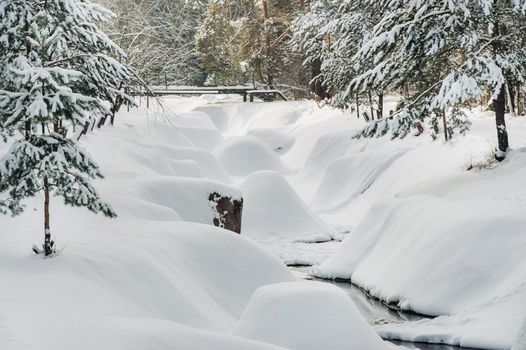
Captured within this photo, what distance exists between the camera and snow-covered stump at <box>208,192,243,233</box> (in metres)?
14.5

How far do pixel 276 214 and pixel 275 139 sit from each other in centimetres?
1567

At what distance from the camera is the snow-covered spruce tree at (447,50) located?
13328 millimetres

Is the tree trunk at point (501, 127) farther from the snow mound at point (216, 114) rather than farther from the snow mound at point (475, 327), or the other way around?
the snow mound at point (216, 114)

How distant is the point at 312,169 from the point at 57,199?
16.5 metres

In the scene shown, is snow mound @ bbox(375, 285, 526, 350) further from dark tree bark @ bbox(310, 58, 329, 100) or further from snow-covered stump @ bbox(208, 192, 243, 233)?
dark tree bark @ bbox(310, 58, 329, 100)

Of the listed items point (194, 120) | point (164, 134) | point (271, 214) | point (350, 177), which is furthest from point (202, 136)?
point (271, 214)

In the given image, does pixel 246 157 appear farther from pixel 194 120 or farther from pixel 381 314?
pixel 381 314

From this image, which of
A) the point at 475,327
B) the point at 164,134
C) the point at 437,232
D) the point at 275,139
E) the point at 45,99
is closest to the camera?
the point at 45,99

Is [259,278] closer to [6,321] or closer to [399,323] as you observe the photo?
[399,323]

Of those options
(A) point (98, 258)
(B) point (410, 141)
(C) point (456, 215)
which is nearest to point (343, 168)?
(B) point (410, 141)

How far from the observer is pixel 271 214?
18703mm

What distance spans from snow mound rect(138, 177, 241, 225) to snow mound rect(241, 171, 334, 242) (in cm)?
383

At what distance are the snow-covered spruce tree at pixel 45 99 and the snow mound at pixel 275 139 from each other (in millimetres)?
24577

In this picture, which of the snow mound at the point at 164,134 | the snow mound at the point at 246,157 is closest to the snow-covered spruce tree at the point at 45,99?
the snow mound at the point at 164,134
